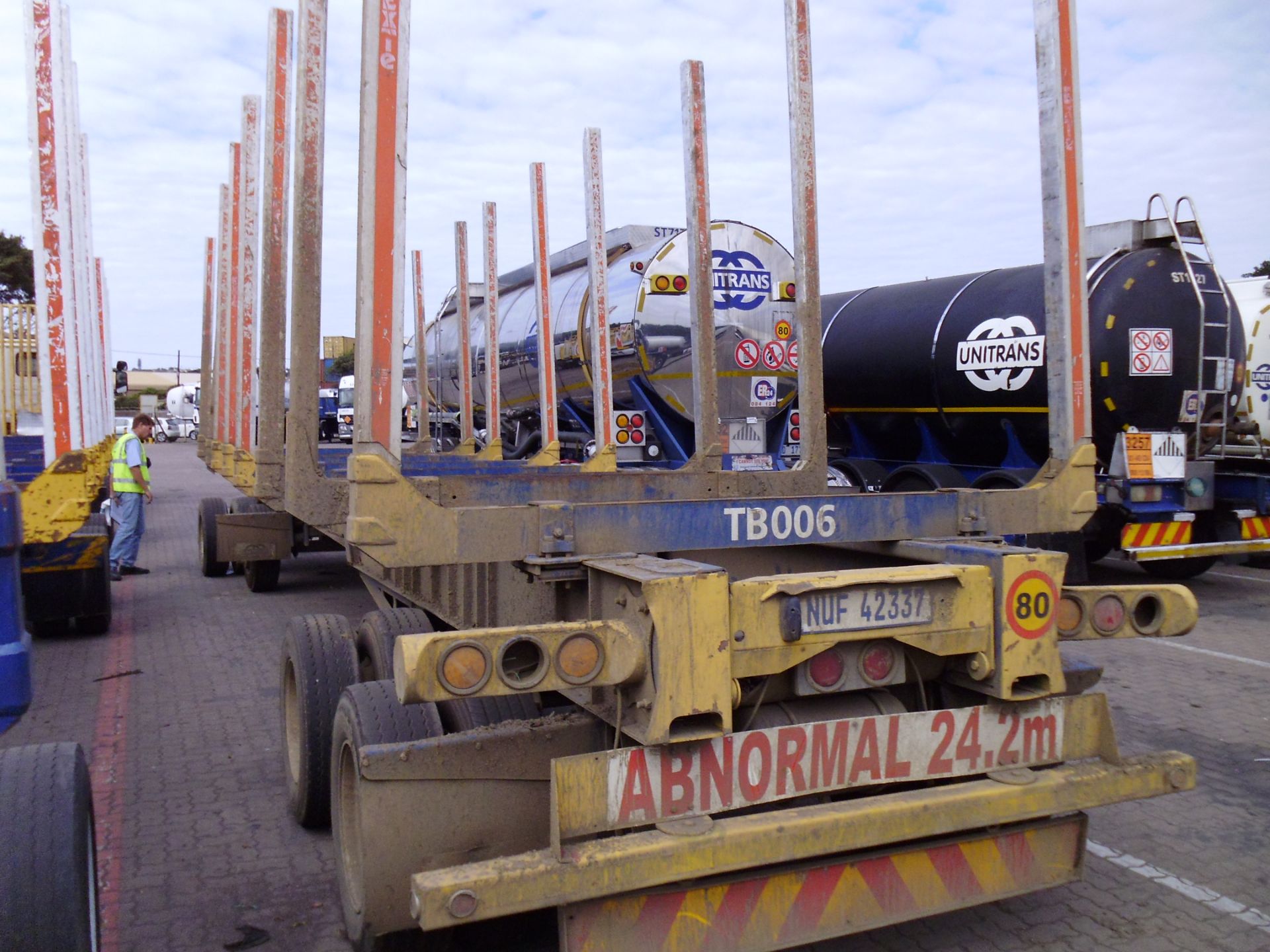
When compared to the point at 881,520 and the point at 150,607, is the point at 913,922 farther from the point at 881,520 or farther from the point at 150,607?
the point at 150,607

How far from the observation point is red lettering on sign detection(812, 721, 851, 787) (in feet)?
10.2

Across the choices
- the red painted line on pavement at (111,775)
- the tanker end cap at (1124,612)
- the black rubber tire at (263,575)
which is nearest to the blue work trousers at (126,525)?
the black rubber tire at (263,575)

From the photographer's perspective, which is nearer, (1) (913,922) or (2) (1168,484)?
(1) (913,922)

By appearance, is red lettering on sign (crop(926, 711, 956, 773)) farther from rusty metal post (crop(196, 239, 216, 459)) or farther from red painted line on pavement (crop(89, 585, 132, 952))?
rusty metal post (crop(196, 239, 216, 459))

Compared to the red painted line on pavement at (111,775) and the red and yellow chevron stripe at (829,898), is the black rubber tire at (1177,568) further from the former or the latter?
the red painted line on pavement at (111,775)

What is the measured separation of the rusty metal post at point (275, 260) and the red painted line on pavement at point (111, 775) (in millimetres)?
1636

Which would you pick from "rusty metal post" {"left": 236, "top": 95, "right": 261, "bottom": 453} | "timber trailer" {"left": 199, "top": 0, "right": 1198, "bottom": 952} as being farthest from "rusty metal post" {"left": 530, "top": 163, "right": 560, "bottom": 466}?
"timber trailer" {"left": 199, "top": 0, "right": 1198, "bottom": 952}

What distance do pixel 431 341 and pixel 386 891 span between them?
62.5 ft

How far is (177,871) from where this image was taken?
4273 mm

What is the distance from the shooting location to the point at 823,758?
313 cm

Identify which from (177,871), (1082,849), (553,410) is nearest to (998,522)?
Result: (1082,849)

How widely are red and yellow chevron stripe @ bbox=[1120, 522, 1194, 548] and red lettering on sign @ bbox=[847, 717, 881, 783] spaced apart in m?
8.04

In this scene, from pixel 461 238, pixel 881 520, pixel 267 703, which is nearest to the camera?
pixel 881 520

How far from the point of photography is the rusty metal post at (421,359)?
46.8ft
